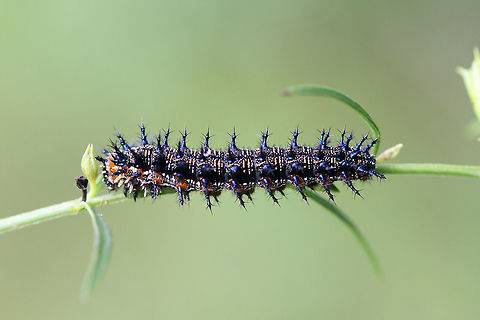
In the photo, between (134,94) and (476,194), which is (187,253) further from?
(476,194)

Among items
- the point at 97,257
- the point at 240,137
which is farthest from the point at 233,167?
the point at 240,137

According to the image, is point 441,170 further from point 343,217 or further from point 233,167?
point 233,167

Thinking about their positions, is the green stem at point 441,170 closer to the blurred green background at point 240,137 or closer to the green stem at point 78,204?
the green stem at point 78,204

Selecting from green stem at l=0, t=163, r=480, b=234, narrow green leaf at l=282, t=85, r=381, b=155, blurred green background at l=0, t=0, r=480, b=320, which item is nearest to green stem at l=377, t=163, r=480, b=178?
green stem at l=0, t=163, r=480, b=234

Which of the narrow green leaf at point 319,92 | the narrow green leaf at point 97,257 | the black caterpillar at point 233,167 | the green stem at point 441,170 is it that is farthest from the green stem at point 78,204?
the black caterpillar at point 233,167

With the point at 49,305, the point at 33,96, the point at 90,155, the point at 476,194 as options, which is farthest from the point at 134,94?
the point at 90,155

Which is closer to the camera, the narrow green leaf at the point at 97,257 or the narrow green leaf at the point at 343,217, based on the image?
the narrow green leaf at the point at 97,257
